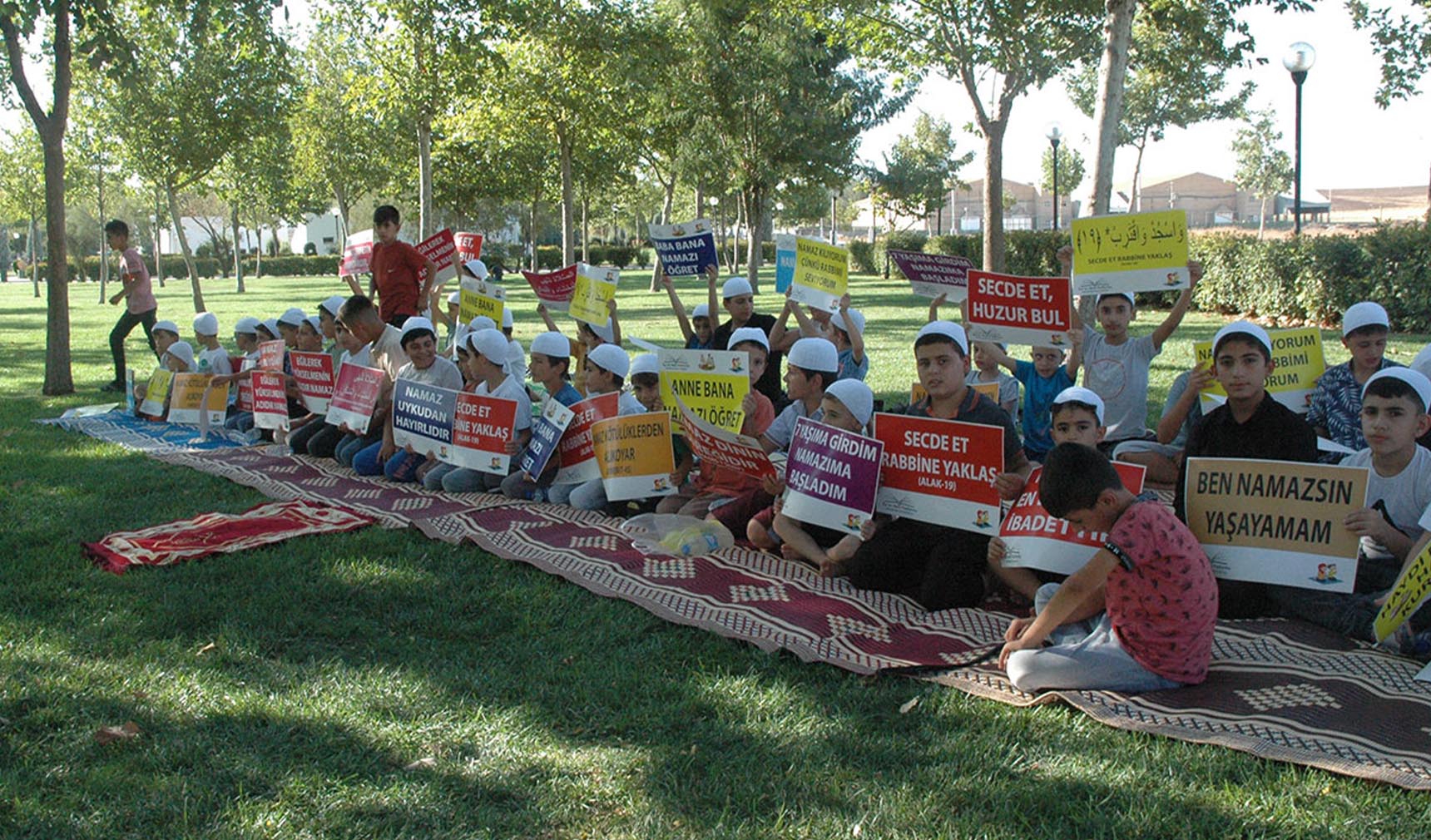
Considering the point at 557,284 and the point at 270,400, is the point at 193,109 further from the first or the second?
the point at 557,284

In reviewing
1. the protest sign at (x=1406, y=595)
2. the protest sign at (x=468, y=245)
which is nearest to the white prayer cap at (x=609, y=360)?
the protest sign at (x=468, y=245)

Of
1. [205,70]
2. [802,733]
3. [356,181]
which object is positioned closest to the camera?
[802,733]

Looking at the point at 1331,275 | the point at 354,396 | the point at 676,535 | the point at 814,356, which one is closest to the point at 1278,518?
the point at 814,356

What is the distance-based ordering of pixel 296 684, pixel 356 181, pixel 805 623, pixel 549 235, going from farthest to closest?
pixel 549 235 < pixel 356 181 < pixel 805 623 < pixel 296 684

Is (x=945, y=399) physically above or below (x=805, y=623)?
above

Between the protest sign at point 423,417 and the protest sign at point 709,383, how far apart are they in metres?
1.70

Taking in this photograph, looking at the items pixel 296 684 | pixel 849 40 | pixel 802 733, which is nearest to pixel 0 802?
pixel 296 684

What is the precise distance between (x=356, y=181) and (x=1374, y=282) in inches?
1730

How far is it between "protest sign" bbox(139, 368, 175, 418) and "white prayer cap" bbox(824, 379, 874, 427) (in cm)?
876

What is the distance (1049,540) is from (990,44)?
16681 mm

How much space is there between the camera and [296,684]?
16.1ft

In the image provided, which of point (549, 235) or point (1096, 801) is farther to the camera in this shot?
point (549, 235)

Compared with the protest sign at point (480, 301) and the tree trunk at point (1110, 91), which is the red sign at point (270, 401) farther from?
the tree trunk at point (1110, 91)

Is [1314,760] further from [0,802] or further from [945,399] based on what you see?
[0,802]
